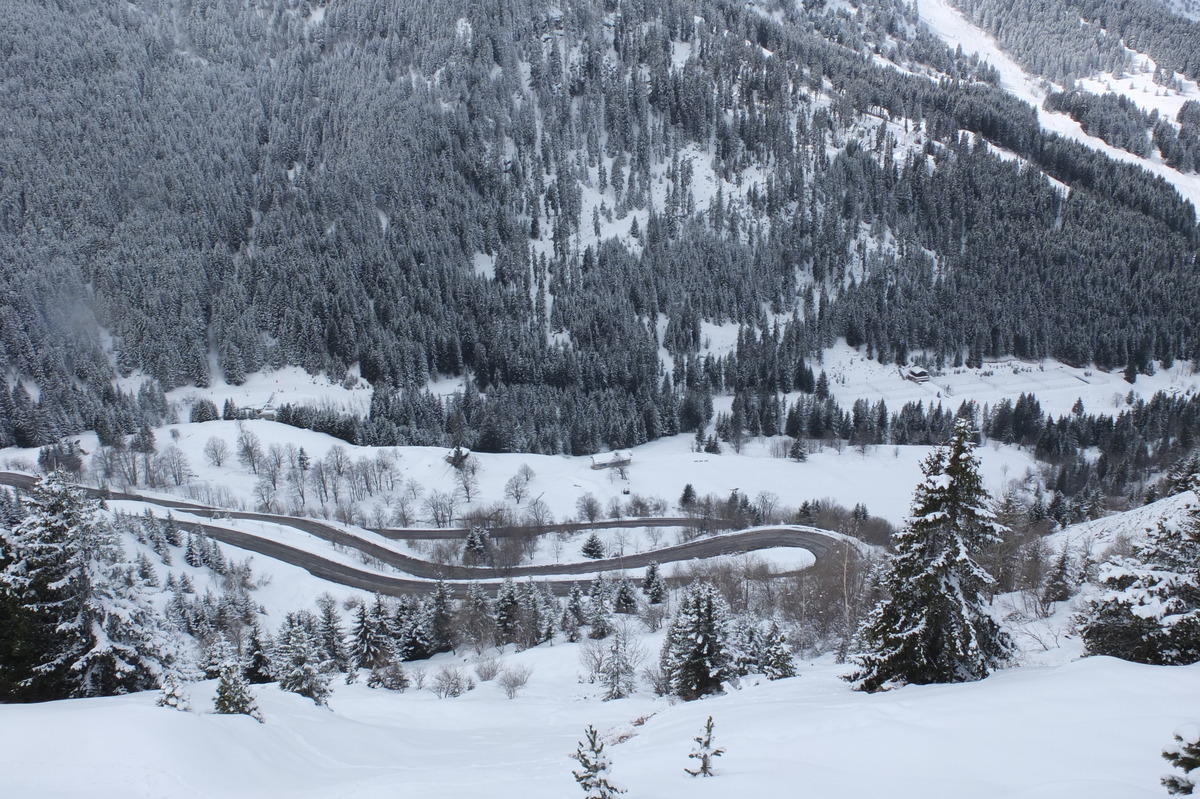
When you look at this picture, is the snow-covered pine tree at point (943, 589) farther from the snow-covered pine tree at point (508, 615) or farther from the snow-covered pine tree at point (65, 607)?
the snow-covered pine tree at point (508, 615)

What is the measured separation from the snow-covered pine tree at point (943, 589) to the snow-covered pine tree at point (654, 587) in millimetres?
44533

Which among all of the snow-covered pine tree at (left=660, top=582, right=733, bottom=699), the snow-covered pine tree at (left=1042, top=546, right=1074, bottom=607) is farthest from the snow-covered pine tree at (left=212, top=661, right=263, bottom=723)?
the snow-covered pine tree at (left=1042, top=546, right=1074, bottom=607)

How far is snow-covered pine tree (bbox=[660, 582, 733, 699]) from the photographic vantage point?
33.6m

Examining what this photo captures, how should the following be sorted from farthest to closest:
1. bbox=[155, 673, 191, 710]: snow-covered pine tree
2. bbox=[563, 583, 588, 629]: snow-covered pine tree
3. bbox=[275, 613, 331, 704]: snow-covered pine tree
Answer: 1. bbox=[563, 583, 588, 629]: snow-covered pine tree
2. bbox=[275, 613, 331, 704]: snow-covered pine tree
3. bbox=[155, 673, 191, 710]: snow-covered pine tree

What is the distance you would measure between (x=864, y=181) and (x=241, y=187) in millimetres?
193943

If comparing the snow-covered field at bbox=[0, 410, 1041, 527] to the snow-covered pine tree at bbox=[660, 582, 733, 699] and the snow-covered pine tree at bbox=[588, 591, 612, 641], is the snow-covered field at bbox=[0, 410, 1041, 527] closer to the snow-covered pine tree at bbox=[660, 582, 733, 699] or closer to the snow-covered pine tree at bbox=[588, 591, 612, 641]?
the snow-covered pine tree at bbox=[588, 591, 612, 641]

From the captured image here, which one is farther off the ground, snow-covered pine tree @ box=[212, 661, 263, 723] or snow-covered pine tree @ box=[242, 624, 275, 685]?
snow-covered pine tree @ box=[212, 661, 263, 723]

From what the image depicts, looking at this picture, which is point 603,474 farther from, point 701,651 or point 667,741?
point 667,741

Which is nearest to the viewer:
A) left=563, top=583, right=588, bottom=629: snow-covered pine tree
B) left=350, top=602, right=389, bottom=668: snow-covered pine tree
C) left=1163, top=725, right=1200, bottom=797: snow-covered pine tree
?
left=1163, top=725, right=1200, bottom=797: snow-covered pine tree

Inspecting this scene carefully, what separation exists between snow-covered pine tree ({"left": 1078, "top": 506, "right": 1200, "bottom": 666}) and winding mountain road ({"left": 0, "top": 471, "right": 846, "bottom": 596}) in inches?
2325

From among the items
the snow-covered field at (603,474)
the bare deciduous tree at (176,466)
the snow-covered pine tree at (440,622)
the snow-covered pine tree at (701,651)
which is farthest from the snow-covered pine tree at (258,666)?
the bare deciduous tree at (176,466)

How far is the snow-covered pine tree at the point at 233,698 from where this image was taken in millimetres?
22172

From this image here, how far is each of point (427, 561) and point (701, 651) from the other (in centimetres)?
5677

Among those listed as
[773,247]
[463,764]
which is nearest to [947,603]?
[463,764]
